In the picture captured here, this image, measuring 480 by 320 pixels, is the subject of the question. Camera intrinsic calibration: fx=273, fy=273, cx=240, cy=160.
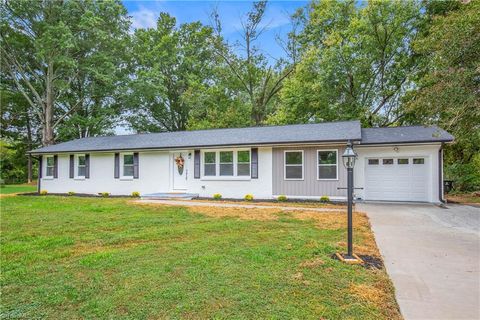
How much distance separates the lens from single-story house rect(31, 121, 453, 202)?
35.8 feet

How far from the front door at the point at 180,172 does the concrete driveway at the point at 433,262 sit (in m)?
8.45

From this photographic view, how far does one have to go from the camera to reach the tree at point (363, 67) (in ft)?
55.8

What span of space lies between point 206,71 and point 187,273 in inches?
1009

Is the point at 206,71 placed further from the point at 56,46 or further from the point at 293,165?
the point at 293,165

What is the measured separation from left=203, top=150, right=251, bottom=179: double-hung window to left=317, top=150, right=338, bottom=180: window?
10.2 ft

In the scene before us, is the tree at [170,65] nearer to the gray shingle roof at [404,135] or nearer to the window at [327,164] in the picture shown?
the window at [327,164]

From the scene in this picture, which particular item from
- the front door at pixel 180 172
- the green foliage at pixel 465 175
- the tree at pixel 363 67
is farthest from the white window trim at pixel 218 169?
the green foliage at pixel 465 175

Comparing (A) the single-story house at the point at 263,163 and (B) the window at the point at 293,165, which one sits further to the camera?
(B) the window at the point at 293,165

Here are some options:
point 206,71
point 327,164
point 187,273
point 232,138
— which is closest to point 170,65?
point 206,71

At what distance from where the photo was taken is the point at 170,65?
88.4 ft

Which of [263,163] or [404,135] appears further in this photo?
[263,163]

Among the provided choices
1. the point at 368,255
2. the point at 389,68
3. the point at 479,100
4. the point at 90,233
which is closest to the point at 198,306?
the point at 368,255

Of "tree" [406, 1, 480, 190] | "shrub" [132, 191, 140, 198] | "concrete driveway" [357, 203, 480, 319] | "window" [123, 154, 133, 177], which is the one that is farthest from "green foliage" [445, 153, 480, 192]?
"window" [123, 154, 133, 177]

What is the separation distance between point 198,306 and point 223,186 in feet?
32.9
